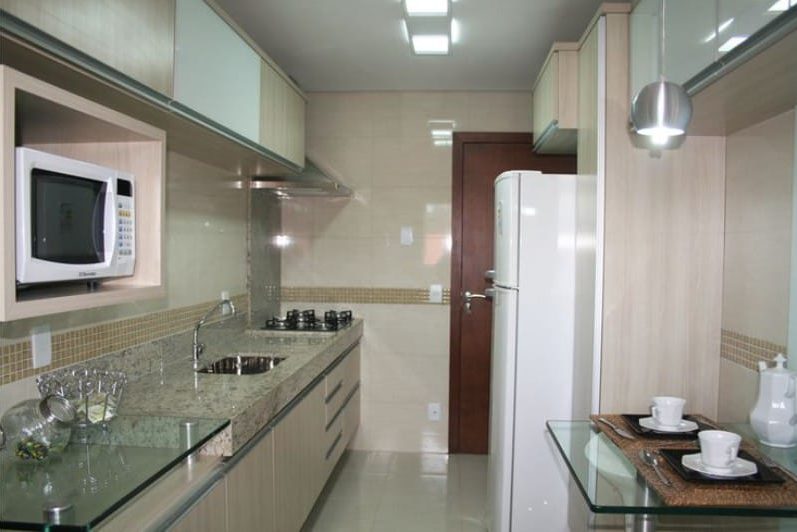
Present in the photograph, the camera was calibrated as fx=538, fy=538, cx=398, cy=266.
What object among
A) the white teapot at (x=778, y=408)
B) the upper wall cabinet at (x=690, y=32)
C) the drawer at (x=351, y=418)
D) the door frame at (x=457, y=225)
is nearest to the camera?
the upper wall cabinet at (x=690, y=32)

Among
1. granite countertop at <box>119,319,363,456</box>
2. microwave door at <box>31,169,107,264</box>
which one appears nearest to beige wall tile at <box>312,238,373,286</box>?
granite countertop at <box>119,319,363,456</box>

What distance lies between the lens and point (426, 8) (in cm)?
236

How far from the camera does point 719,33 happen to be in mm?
1408

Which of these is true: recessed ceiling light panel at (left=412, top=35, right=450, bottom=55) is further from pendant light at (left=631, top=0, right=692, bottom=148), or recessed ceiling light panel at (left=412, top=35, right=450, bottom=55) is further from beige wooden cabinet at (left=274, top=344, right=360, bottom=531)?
beige wooden cabinet at (left=274, top=344, right=360, bottom=531)

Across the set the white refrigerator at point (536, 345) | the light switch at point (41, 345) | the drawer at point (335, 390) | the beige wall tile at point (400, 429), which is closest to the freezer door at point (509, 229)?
the white refrigerator at point (536, 345)

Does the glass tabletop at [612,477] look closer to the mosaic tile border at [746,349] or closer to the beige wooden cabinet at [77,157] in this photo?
the mosaic tile border at [746,349]

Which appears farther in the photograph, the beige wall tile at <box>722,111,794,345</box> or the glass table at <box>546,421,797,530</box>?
the beige wall tile at <box>722,111,794,345</box>

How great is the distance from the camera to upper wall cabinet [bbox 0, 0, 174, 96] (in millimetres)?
1131

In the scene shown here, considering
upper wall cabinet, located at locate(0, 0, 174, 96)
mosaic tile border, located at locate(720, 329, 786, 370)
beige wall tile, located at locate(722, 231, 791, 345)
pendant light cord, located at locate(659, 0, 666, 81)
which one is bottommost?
mosaic tile border, located at locate(720, 329, 786, 370)

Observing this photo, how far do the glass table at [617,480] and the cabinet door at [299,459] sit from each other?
100 centimetres

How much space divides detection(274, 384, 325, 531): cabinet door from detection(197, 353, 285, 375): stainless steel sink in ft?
0.87

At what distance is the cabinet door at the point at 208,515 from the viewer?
1.32m

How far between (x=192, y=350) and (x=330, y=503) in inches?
47.7

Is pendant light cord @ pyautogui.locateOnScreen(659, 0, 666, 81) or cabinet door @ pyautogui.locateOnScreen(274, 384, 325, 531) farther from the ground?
pendant light cord @ pyautogui.locateOnScreen(659, 0, 666, 81)
